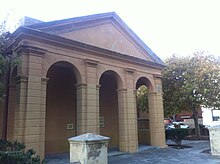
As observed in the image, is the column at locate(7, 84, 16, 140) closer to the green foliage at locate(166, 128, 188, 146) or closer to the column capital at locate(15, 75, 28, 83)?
the column capital at locate(15, 75, 28, 83)

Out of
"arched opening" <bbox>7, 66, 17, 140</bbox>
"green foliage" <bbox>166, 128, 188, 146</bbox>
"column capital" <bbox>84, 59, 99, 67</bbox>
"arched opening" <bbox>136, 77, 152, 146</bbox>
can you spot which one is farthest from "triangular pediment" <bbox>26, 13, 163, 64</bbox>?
"green foliage" <bbox>166, 128, 188, 146</bbox>

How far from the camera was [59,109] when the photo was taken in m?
12.7

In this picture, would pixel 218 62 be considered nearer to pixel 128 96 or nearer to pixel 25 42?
pixel 128 96

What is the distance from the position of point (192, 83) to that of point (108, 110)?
709 centimetres

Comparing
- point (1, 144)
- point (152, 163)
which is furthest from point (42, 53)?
point (152, 163)

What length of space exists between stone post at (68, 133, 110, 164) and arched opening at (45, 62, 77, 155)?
6.54 metres

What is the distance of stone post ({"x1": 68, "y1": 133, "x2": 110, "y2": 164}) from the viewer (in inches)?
215

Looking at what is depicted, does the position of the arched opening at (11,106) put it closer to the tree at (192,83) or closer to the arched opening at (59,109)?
the arched opening at (59,109)

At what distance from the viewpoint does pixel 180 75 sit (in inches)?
754

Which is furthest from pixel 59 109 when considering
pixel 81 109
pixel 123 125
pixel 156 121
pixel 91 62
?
pixel 156 121

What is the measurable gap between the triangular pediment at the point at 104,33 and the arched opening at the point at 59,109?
1.88 meters

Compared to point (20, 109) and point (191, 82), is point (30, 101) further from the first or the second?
point (191, 82)

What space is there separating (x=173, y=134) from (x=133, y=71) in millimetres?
5044

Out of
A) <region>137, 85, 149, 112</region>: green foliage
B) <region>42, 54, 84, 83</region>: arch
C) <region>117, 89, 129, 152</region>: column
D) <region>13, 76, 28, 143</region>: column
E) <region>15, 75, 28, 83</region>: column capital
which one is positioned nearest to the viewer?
<region>13, 76, 28, 143</region>: column
